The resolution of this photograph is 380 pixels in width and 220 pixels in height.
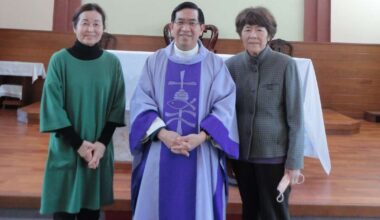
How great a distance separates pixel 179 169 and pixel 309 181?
1.65m

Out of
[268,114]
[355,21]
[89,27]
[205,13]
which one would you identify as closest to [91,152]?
[89,27]

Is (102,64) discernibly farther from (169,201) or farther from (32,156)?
(32,156)

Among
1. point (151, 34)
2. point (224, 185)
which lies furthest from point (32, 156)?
point (151, 34)

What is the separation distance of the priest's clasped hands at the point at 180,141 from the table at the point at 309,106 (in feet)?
4.44

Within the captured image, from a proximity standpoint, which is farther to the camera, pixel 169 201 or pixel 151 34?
pixel 151 34

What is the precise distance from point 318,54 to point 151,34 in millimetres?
2847

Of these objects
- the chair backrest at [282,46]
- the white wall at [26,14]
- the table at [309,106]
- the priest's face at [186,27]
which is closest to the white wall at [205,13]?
the chair backrest at [282,46]

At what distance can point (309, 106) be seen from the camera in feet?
9.87

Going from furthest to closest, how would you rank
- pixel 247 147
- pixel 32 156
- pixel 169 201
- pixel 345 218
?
pixel 32 156 → pixel 345 218 → pixel 247 147 → pixel 169 201

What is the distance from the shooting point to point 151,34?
6789 mm

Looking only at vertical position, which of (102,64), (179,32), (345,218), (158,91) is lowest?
(345,218)

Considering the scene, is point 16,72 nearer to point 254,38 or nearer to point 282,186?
point 254,38

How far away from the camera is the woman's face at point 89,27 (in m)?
1.76

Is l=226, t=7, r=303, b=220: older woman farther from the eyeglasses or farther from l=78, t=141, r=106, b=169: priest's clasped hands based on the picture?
l=78, t=141, r=106, b=169: priest's clasped hands
